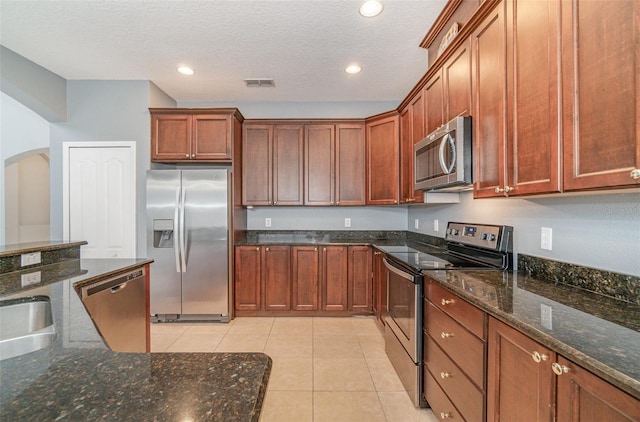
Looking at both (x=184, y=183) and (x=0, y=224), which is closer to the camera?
(x=184, y=183)

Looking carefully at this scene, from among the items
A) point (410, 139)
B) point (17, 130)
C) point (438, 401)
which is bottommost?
point (438, 401)

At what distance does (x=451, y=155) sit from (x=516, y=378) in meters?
1.33

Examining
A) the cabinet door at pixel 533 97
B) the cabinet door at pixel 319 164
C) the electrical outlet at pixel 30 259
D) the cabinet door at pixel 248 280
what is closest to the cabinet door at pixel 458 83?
the cabinet door at pixel 533 97

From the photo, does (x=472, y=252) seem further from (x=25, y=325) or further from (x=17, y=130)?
(x=17, y=130)

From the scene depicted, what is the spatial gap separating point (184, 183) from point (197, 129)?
27.2 inches

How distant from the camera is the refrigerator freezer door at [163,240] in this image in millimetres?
3334

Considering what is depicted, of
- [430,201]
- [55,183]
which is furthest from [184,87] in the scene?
[430,201]

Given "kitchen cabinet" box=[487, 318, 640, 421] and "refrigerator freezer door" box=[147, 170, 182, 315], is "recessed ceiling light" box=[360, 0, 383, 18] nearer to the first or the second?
"kitchen cabinet" box=[487, 318, 640, 421]

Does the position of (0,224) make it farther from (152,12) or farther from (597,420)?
(597,420)

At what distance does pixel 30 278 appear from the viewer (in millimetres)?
1661

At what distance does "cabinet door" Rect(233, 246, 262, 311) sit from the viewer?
354 cm

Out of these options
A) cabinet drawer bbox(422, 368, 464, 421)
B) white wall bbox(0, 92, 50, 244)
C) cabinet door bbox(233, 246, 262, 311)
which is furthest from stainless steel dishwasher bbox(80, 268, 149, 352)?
white wall bbox(0, 92, 50, 244)

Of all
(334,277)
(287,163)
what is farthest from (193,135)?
(334,277)

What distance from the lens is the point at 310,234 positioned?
4.11 metres
